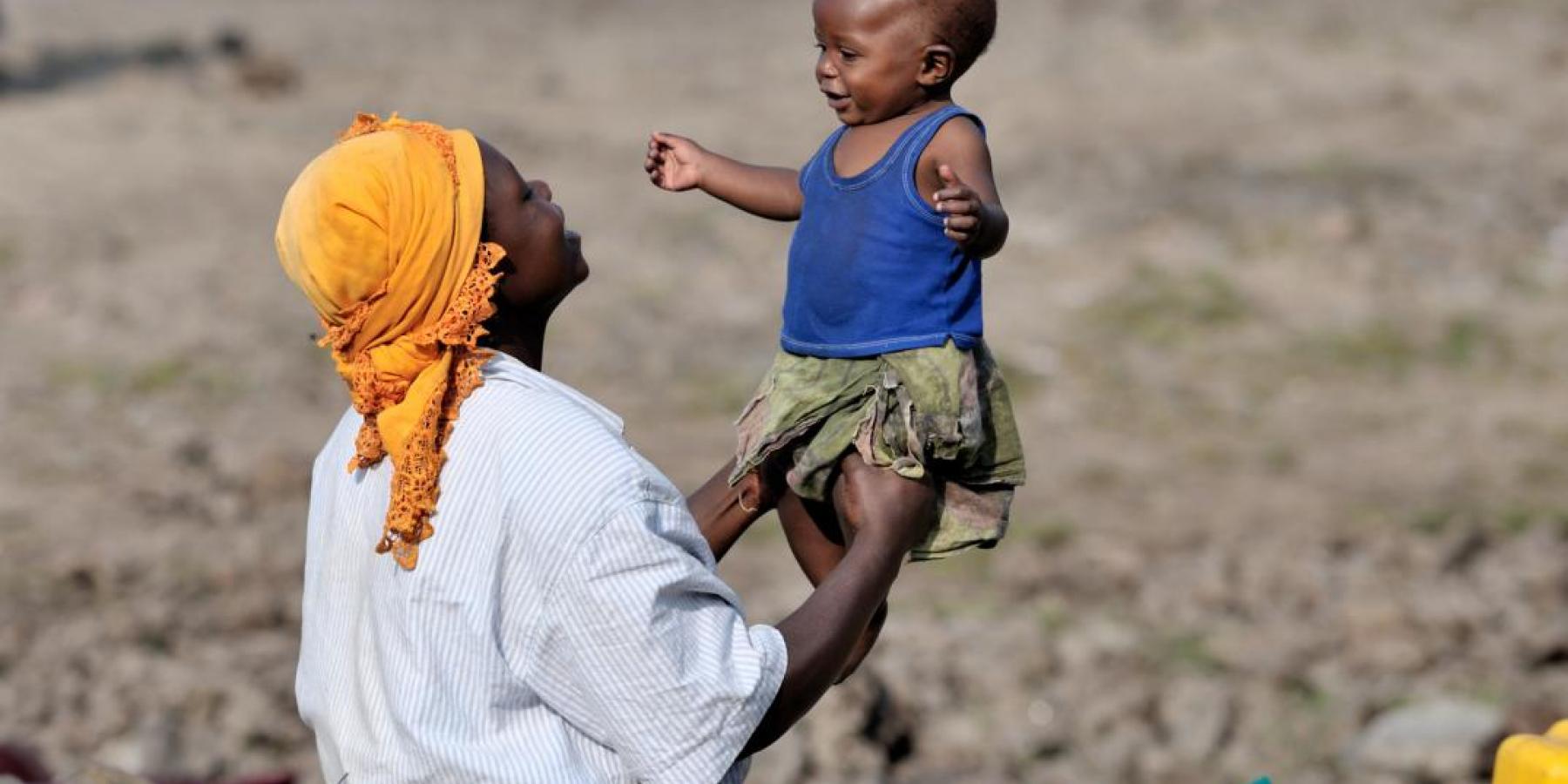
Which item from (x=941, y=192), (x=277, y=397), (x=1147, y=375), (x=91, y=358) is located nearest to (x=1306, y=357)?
(x=1147, y=375)

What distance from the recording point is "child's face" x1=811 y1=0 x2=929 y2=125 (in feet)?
8.93

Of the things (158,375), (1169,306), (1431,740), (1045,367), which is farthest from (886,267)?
(1169,306)

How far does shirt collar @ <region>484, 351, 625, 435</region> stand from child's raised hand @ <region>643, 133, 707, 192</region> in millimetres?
491

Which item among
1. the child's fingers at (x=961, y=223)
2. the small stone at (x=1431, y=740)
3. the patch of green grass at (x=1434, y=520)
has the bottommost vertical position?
the patch of green grass at (x=1434, y=520)

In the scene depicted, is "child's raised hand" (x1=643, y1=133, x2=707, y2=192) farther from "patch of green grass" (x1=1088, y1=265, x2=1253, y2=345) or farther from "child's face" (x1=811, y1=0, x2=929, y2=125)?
"patch of green grass" (x1=1088, y1=265, x2=1253, y2=345)

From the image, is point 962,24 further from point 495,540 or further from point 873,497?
point 495,540

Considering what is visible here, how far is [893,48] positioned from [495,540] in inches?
33.2

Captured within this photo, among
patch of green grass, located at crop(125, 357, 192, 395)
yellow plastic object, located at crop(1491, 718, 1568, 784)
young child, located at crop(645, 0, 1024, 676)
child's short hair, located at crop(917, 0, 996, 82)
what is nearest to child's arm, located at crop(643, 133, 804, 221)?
young child, located at crop(645, 0, 1024, 676)

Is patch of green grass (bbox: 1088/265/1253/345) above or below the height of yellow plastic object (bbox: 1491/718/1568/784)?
below

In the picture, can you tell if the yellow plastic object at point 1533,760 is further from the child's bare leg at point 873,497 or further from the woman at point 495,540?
the woman at point 495,540

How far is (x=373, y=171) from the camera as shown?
2.53m

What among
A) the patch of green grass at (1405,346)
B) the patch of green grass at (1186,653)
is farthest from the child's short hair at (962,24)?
→ the patch of green grass at (1405,346)

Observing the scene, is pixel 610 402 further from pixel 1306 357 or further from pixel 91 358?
pixel 1306 357

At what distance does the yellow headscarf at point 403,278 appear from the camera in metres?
2.52
